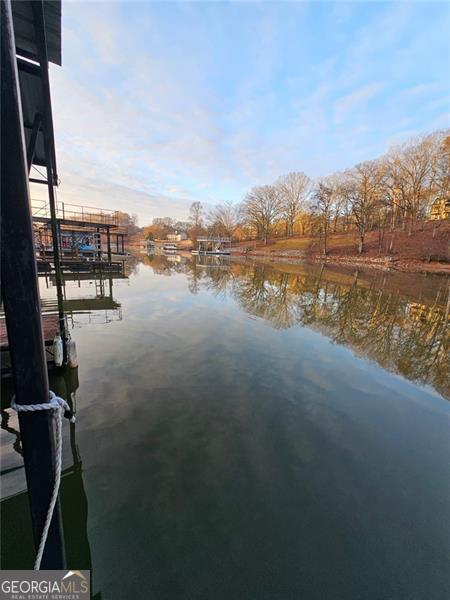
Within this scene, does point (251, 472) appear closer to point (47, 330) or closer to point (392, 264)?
point (47, 330)

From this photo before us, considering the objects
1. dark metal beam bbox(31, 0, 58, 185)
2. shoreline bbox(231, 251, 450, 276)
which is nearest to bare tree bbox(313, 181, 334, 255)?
shoreline bbox(231, 251, 450, 276)

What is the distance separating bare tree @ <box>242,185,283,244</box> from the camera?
2606 inches

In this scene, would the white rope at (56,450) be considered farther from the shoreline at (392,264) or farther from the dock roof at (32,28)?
the shoreline at (392,264)

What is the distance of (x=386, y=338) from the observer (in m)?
8.21

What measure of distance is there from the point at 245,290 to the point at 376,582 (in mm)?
14084

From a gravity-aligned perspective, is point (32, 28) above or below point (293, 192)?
below

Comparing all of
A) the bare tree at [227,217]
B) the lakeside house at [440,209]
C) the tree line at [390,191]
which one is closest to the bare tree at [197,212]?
the bare tree at [227,217]

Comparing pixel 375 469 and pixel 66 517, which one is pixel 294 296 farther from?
pixel 66 517

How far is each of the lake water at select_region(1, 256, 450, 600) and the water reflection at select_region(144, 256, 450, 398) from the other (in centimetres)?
15

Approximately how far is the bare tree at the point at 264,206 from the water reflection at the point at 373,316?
168ft

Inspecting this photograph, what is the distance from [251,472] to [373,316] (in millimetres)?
9537

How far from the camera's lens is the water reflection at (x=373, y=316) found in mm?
6840

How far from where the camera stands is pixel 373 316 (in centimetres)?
1066

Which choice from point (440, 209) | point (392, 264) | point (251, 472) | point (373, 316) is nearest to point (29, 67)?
point (251, 472)
